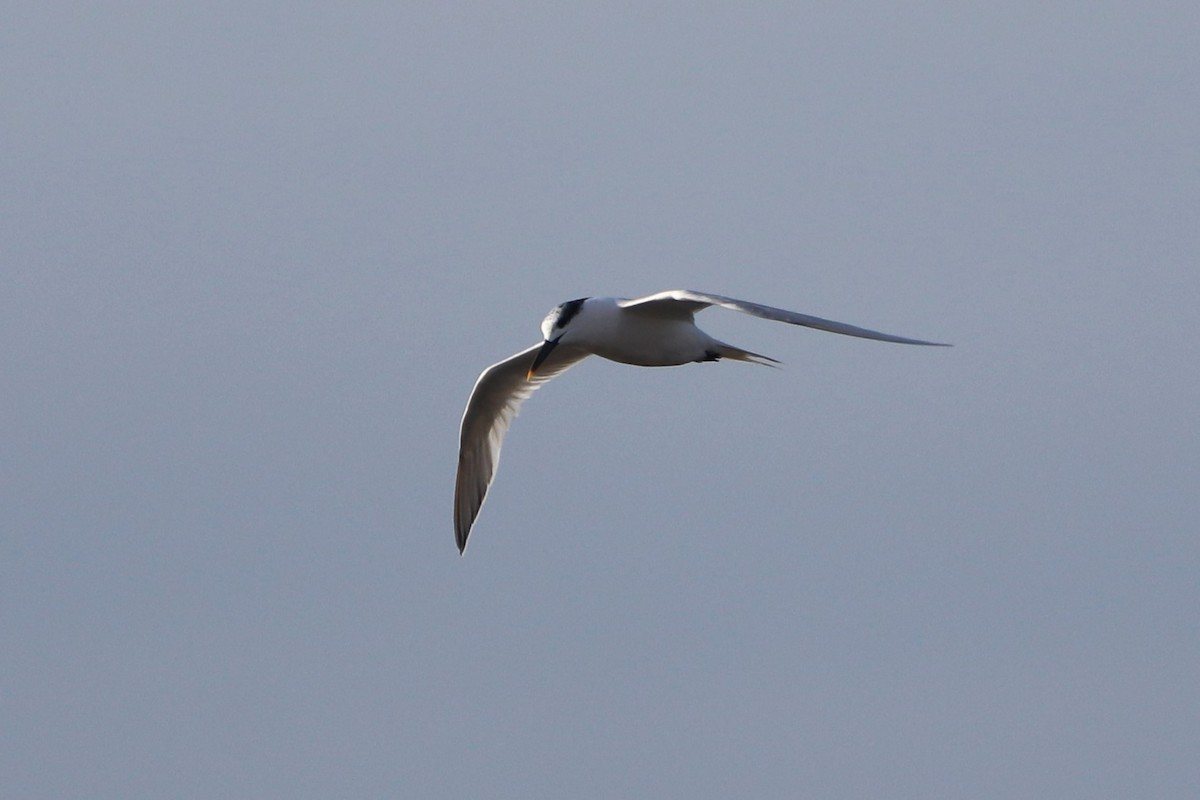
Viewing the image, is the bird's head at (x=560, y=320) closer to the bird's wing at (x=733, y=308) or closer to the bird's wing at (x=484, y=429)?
the bird's wing at (x=733, y=308)

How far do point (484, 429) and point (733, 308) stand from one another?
734 cm

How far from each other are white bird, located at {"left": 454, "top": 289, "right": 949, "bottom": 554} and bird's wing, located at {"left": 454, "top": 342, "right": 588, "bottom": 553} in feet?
0.04

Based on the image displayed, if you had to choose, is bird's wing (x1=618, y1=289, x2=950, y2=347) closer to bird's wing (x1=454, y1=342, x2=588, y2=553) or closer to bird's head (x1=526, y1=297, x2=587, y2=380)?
bird's head (x1=526, y1=297, x2=587, y2=380)

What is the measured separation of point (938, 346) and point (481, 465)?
9.69m

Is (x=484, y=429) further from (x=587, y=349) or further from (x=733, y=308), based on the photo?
(x=733, y=308)

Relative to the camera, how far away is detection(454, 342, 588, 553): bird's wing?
66.9ft

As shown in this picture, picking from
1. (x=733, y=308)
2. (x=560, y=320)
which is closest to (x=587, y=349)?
(x=560, y=320)

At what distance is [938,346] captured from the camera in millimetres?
12102

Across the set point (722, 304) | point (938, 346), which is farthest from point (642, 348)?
point (938, 346)

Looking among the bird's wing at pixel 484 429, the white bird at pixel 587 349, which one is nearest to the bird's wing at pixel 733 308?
the white bird at pixel 587 349

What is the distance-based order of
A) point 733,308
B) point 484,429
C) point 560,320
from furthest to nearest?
1. point 484,429
2. point 560,320
3. point 733,308

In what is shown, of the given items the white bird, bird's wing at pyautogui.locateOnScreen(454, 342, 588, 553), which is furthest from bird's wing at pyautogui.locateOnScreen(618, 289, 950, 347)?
bird's wing at pyautogui.locateOnScreen(454, 342, 588, 553)

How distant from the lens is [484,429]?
2088 centimetres

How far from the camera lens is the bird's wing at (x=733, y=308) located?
43.2 feet
